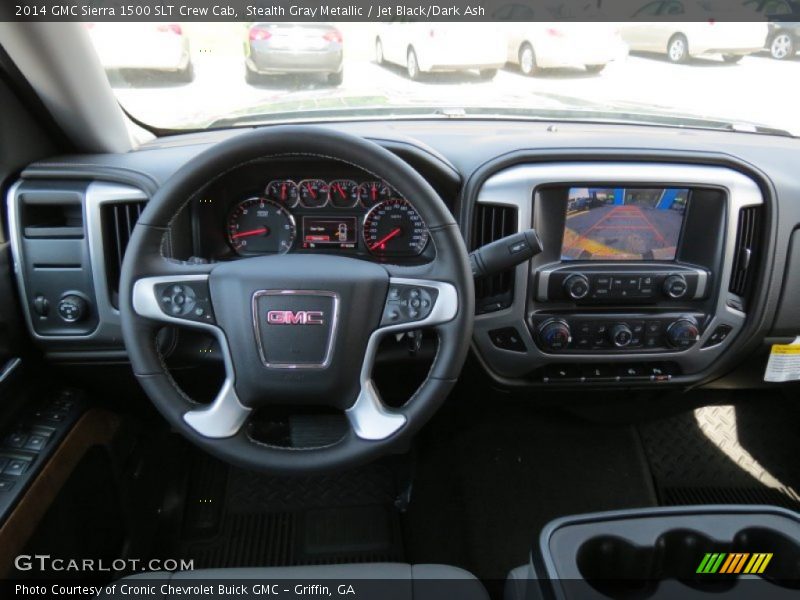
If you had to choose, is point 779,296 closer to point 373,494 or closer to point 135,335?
point 373,494

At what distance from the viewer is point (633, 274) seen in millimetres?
1924

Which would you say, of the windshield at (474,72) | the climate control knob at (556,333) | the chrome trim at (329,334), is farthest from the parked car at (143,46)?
the climate control knob at (556,333)

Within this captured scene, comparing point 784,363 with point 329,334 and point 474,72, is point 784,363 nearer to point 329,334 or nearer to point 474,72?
point 474,72

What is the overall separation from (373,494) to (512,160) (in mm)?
1320

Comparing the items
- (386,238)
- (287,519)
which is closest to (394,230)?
(386,238)

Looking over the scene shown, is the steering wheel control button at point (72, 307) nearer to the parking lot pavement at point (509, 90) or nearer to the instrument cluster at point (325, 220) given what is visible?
the instrument cluster at point (325, 220)

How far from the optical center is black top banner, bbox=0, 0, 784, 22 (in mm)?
1638

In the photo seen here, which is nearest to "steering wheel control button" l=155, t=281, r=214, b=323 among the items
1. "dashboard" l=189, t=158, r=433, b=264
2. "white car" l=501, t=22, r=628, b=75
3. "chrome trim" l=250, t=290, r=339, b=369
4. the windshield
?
"chrome trim" l=250, t=290, r=339, b=369

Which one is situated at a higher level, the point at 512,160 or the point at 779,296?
the point at 512,160

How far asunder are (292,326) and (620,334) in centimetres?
103

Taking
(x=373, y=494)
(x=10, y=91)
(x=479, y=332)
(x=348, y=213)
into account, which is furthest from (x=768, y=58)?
(x=10, y=91)

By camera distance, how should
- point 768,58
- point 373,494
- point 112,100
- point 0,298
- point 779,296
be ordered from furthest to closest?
point 373,494
point 768,58
point 779,296
point 112,100
point 0,298

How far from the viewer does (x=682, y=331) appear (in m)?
1.96

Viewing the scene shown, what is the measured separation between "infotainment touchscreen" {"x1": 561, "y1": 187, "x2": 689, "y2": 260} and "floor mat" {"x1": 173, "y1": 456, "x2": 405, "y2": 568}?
114 cm
